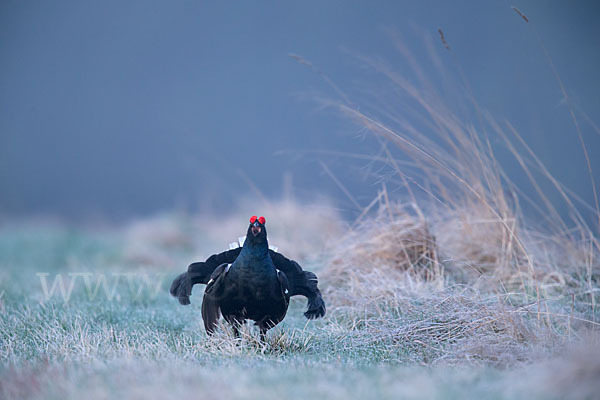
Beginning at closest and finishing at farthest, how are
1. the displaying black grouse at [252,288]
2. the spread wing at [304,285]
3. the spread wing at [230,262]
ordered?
the displaying black grouse at [252,288] < the spread wing at [304,285] < the spread wing at [230,262]

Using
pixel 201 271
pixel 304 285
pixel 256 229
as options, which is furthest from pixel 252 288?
pixel 201 271

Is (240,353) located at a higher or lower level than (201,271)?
lower

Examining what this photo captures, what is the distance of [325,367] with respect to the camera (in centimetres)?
294

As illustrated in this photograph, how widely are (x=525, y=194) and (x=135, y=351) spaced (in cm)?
327

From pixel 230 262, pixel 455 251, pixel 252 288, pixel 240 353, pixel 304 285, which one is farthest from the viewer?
pixel 455 251

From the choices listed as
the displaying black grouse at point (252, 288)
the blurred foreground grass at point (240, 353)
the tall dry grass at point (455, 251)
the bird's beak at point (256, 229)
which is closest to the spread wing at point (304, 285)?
the displaying black grouse at point (252, 288)

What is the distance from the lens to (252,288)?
3.37m

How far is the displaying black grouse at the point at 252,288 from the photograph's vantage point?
338 cm

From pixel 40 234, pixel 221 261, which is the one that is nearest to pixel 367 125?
pixel 221 261

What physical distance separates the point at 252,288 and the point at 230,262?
495mm

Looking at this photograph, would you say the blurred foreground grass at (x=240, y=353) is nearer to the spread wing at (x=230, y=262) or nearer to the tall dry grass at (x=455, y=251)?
the tall dry grass at (x=455, y=251)

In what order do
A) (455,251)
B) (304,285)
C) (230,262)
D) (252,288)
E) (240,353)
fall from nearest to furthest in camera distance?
(240,353) → (252,288) → (304,285) → (230,262) → (455,251)

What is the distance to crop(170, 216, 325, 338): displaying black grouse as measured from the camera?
3379 mm

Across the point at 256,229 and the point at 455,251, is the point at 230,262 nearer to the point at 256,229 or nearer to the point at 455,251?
the point at 256,229
